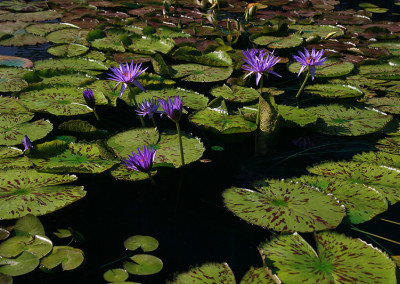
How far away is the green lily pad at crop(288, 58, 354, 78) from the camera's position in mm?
3137

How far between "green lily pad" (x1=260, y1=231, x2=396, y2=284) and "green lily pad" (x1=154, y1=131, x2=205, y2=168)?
0.68 meters

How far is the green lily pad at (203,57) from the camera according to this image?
10.6 ft

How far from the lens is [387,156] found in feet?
6.68

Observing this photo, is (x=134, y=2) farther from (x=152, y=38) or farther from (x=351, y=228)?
(x=351, y=228)

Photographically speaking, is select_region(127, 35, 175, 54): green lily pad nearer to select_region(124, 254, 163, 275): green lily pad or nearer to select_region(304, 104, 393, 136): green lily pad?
select_region(304, 104, 393, 136): green lily pad

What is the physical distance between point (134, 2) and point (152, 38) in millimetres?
2379

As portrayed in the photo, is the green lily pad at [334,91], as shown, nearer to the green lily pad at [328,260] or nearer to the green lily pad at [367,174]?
the green lily pad at [367,174]

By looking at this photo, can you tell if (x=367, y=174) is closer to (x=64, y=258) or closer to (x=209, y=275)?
(x=209, y=275)

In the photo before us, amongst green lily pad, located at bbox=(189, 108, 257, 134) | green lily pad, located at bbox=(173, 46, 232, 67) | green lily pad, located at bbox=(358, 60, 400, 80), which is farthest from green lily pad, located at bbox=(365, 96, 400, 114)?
green lily pad, located at bbox=(173, 46, 232, 67)

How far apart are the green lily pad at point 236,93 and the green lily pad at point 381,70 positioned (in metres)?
1.24

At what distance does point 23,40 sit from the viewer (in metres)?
3.74

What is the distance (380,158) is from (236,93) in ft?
3.75

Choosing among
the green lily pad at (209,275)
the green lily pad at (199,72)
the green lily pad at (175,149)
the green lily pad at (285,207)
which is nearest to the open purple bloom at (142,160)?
the green lily pad at (175,149)

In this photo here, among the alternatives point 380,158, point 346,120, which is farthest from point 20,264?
point 346,120
